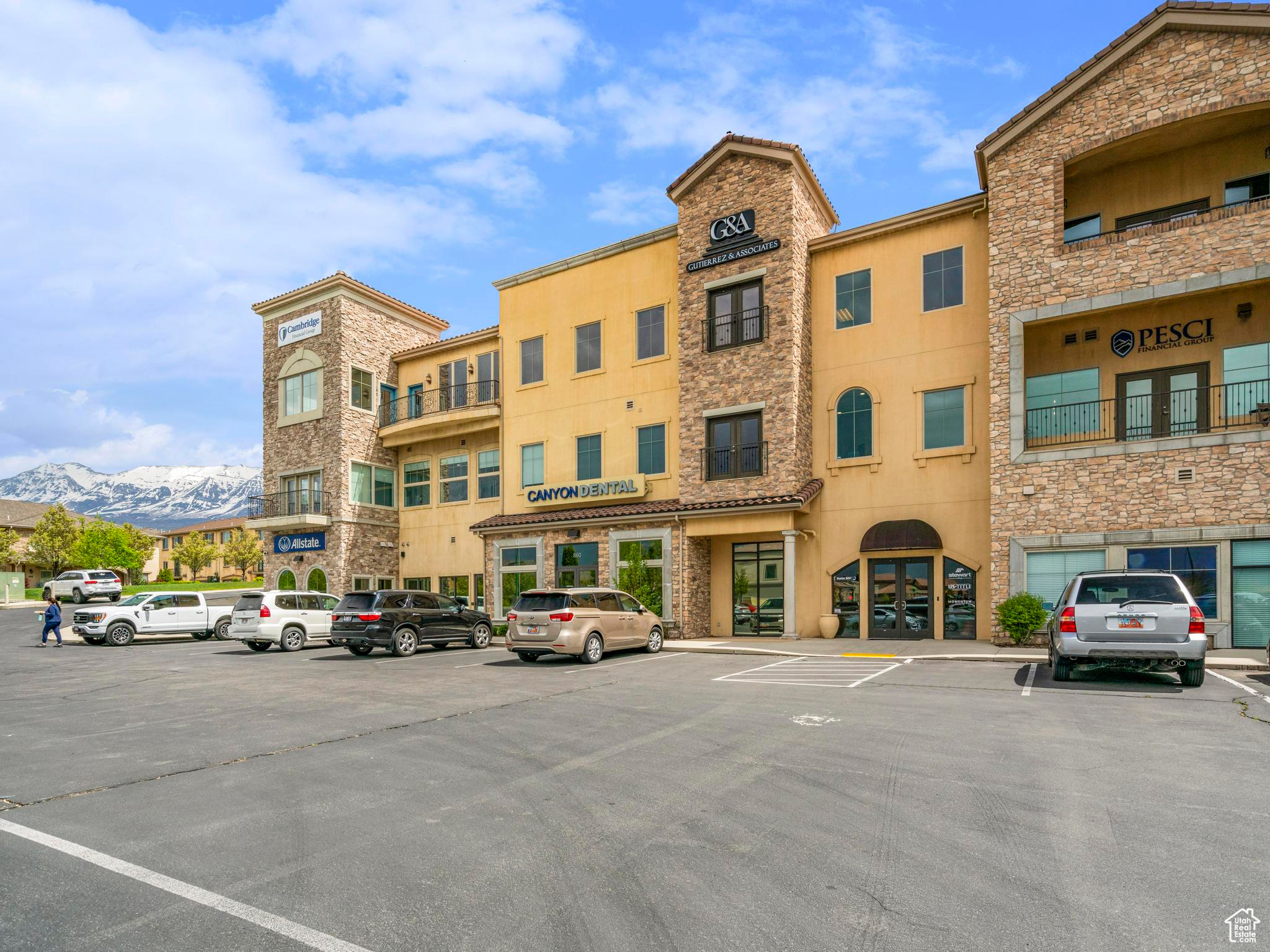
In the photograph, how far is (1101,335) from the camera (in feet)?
67.4

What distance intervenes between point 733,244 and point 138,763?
20957 millimetres

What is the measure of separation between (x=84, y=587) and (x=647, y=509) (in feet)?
140

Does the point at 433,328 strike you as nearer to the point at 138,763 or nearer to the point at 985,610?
the point at 985,610

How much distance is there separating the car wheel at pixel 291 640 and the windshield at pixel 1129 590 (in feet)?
66.3

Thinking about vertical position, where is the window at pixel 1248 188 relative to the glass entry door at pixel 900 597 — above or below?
above

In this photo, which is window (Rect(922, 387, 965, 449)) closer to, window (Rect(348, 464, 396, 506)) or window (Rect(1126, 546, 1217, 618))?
window (Rect(1126, 546, 1217, 618))

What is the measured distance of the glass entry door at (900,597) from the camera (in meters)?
22.2

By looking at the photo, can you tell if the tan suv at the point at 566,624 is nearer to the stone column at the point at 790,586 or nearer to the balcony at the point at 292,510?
the stone column at the point at 790,586

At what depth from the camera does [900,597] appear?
73.9 feet

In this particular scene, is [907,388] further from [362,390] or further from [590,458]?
[362,390]

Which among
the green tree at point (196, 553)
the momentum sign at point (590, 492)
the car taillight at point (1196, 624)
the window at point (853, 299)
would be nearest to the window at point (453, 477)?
the momentum sign at point (590, 492)

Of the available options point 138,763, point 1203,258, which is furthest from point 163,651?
point 1203,258

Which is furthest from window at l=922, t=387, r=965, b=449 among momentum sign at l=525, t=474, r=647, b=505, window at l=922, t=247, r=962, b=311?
momentum sign at l=525, t=474, r=647, b=505

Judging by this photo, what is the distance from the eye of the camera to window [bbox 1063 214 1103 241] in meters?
21.0
